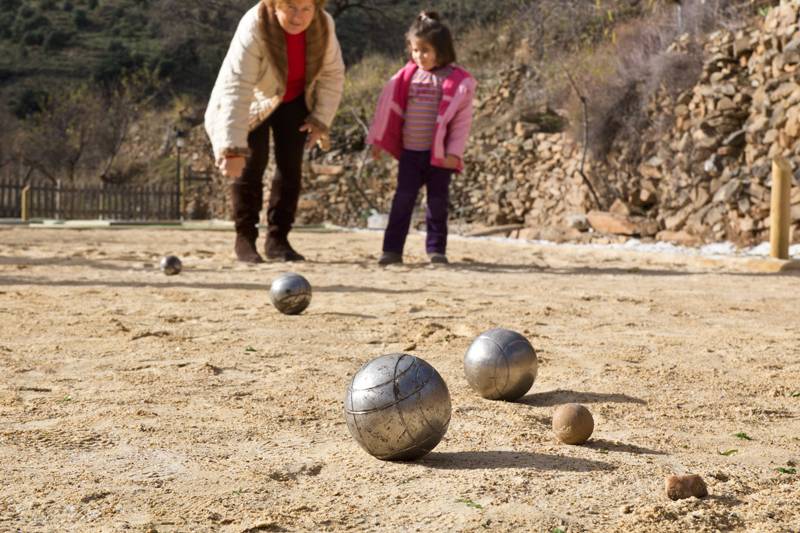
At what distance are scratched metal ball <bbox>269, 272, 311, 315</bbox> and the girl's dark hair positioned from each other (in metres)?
3.36

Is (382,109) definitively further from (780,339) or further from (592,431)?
(592,431)

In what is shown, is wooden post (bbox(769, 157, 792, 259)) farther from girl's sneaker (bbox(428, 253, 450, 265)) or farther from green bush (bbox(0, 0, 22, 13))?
green bush (bbox(0, 0, 22, 13))

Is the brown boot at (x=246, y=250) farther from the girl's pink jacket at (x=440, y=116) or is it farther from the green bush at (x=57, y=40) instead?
the green bush at (x=57, y=40)

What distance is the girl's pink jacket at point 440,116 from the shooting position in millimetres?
7289

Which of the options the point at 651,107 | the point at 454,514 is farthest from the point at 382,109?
the point at 651,107

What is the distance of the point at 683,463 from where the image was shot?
7.27 ft

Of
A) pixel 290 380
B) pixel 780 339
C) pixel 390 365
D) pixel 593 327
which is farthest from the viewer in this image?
pixel 593 327

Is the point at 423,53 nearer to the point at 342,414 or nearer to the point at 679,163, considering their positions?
the point at 342,414

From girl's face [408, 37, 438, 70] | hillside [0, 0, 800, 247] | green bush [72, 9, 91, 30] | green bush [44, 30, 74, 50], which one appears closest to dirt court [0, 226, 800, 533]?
girl's face [408, 37, 438, 70]

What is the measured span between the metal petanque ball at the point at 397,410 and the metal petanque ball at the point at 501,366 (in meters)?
0.65

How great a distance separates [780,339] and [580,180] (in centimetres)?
1102

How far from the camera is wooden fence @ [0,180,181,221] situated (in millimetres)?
24906

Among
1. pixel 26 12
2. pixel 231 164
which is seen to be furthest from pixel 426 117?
pixel 26 12

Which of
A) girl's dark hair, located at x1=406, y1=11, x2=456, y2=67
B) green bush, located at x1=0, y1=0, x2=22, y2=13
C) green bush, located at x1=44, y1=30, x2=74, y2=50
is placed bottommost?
girl's dark hair, located at x1=406, y1=11, x2=456, y2=67
